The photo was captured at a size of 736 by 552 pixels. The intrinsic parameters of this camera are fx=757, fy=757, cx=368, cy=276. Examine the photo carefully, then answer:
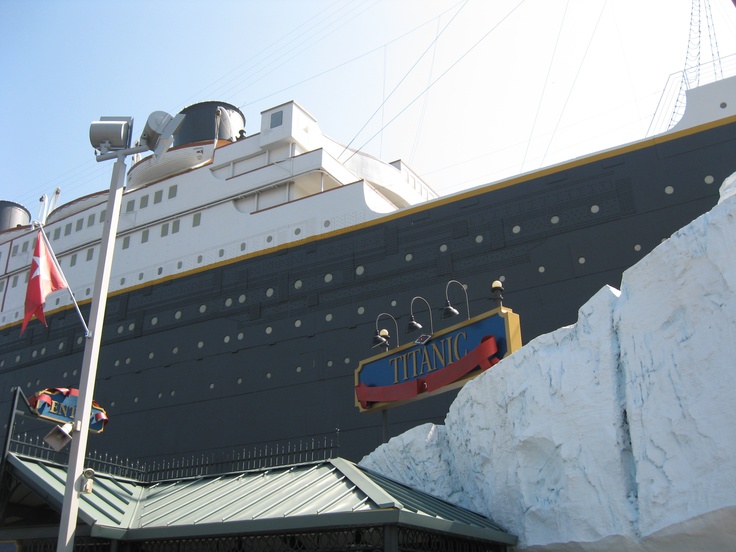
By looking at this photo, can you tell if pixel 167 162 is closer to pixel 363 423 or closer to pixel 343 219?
pixel 343 219

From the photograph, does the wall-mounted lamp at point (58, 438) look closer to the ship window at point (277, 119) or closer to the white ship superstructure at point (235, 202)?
the white ship superstructure at point (235, 202)

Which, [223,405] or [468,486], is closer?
[468,486]

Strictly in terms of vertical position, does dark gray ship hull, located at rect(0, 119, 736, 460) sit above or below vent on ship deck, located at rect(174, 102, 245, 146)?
below

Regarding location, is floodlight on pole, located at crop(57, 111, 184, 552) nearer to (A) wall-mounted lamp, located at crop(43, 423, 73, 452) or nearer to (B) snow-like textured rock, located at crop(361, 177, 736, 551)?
(A) wall-mounted lamp, located at crop(43, 423, 73, 452)

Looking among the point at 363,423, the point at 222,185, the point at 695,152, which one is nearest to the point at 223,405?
the point at 363,423

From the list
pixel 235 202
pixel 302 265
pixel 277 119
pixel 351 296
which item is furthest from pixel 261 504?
pixel 277 119

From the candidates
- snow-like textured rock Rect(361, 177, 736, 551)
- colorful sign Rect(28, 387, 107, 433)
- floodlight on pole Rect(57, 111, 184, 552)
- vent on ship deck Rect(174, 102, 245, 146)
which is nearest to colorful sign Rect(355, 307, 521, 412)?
snow-like textured rock Rect(361, 177, 736, 551)

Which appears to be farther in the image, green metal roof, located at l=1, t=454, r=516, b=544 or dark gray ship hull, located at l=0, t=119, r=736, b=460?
dark gray ship hull, located at l=0, t=119, r=736, b=460

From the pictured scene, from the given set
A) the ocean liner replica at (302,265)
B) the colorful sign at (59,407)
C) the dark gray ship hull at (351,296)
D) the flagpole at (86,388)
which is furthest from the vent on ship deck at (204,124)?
the flagpole at (86,388)

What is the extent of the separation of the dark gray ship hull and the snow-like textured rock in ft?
18.0

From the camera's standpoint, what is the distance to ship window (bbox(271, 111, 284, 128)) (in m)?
20.4

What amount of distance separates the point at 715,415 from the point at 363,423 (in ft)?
28.8

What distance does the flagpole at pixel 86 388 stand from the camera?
7.05 meters

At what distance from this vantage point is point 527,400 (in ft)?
26.6
